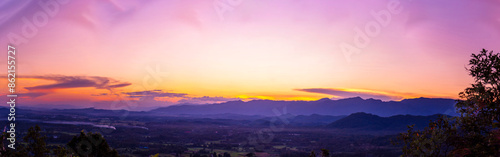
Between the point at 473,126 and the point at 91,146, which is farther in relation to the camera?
the point at 91,146

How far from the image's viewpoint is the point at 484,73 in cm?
1523

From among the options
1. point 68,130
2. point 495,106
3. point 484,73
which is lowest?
point 68,130

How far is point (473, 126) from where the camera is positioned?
15.9m

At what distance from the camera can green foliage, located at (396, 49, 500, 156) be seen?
14.6 m

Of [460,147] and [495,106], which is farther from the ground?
[495,106]

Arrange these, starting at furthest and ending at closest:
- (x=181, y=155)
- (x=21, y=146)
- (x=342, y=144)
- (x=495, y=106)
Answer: (x=342, y=144)
(x=181, y=155)
(x=21, y=146)
(x=495, y=106)

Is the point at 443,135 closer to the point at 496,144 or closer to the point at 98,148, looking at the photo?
the point at 496,144

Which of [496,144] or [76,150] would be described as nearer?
[496,144]

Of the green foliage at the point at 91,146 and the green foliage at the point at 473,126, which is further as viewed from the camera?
the green foliage at the point at 91,146

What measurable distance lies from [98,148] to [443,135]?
19668mm

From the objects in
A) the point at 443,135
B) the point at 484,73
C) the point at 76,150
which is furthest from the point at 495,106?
the point at 76,150

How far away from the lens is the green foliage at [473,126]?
14.6 meters

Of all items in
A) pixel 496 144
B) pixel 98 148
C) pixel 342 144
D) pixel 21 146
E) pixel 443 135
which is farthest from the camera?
pixel 342 144

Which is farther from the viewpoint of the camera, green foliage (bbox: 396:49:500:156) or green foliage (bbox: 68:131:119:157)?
green foliage (bbox: 68:131:119:157)
